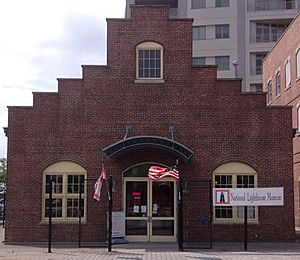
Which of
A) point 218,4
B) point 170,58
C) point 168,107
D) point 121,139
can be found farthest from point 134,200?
point 218,4

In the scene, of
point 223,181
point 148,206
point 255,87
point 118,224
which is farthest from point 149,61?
point 255,87

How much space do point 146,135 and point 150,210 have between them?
312cm

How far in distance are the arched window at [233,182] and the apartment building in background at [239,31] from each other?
40775 mm

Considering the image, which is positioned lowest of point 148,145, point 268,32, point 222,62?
point 148,145

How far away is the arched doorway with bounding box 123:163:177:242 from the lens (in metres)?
24.7

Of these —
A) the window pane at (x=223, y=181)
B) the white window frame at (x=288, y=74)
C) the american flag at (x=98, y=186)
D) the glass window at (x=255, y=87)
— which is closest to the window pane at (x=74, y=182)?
the american flag at (x=98, y=186)

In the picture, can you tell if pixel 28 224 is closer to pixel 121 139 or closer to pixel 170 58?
pixel 121 139

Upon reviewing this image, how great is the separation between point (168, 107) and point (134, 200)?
4.17 meters

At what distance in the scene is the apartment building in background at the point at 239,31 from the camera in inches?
→ 2579

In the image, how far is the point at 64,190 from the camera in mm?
24734

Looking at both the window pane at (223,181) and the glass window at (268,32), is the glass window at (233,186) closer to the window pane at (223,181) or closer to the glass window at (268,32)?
the window pane at (223,181)

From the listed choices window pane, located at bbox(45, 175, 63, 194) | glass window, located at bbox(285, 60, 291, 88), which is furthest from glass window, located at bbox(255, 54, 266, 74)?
window pane, located at bbox(45, 175, 63, 194)

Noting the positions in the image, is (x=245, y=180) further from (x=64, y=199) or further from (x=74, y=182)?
(x=64, y=199)

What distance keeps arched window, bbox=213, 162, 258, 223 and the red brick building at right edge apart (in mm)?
8219
